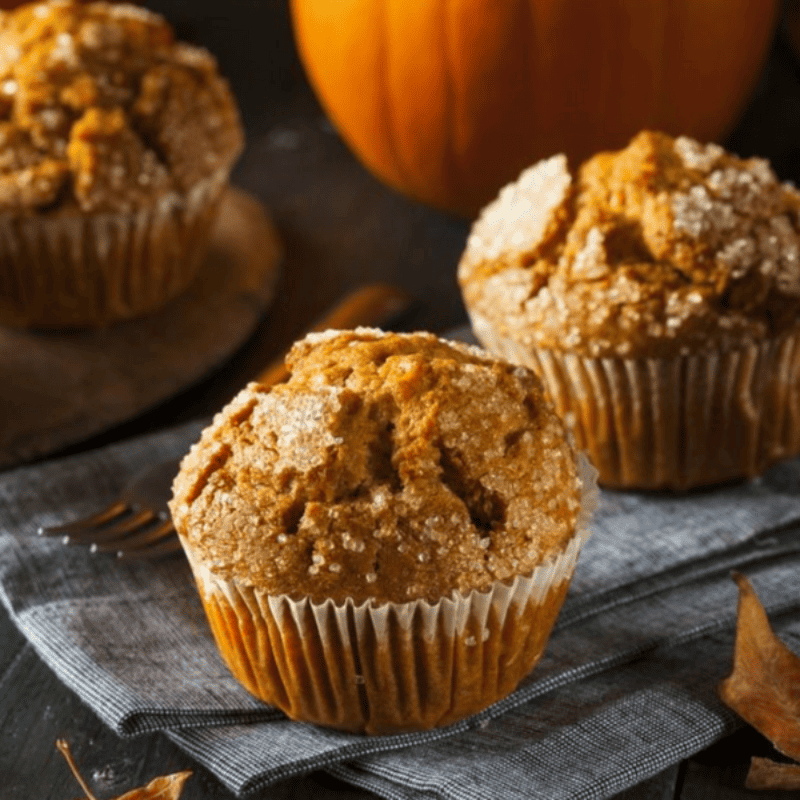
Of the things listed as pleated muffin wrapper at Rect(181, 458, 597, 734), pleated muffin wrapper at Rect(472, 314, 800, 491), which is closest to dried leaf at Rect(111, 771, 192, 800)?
pleated muffin wrapper at Rect(181, 458, 597, 734)

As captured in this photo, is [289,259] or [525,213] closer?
[525,213]

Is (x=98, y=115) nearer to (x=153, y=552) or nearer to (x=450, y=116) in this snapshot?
(x=450, y=116)

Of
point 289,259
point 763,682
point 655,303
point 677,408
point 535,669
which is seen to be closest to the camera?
point 763,682

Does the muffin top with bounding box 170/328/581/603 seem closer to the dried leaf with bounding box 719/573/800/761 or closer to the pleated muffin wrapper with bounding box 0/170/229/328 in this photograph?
the dried leaf with bounding box 719/573/800/761

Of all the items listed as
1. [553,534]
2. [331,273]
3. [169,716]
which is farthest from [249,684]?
[331,273]

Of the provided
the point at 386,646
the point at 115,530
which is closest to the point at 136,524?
the point at 115,530

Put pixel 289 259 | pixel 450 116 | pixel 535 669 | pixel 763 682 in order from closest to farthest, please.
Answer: pixel 763 682
pixel 535 669
pixel 450 116
pixel 289 259

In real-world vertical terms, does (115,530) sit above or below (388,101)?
below

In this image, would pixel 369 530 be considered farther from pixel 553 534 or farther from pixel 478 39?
pixel 478 39
